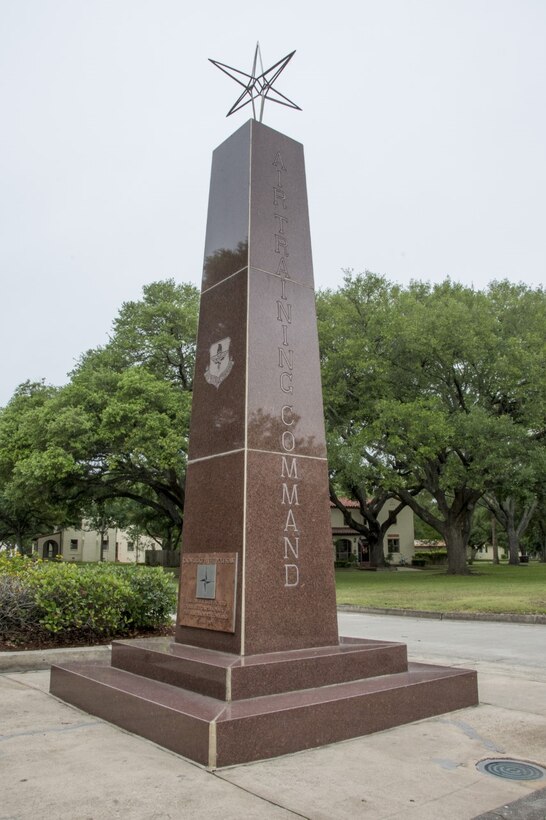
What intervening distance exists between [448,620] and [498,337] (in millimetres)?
16335

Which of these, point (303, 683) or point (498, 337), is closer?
point (303, 683)

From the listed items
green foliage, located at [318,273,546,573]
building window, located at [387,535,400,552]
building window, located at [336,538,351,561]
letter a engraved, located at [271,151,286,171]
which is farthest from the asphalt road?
building window, located at [336,538,351,561]

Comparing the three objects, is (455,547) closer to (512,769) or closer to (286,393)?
(286,393)

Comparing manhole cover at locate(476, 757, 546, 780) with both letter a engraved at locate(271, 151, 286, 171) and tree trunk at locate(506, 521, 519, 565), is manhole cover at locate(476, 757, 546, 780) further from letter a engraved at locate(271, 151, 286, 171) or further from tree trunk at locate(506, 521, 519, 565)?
tree trunk at locate(506, 521, 519, 565)

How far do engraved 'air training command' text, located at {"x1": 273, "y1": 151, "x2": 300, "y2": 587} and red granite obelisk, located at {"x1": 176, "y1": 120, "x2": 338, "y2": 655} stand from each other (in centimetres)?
1

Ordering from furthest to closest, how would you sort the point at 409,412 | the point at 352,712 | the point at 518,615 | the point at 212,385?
the point at 409,412 < the point at 518,615 < the point at 212,385 < the point at 352,712

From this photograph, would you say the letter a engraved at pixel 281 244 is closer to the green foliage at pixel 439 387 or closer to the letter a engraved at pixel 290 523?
the letter a engraved at pixel 290 523

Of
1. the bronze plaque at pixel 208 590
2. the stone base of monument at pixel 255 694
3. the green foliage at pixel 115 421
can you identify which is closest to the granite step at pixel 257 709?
the stone base of monument at pixel 255 694

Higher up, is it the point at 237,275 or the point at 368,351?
the point at 368,351

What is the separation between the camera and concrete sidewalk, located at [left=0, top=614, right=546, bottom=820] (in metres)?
3.58

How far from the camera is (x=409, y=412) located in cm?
2705

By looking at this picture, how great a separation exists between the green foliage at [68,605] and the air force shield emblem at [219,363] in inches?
132

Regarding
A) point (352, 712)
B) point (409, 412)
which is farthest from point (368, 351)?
point (352, 712)

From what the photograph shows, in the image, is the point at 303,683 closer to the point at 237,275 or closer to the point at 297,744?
the point at 297,744
